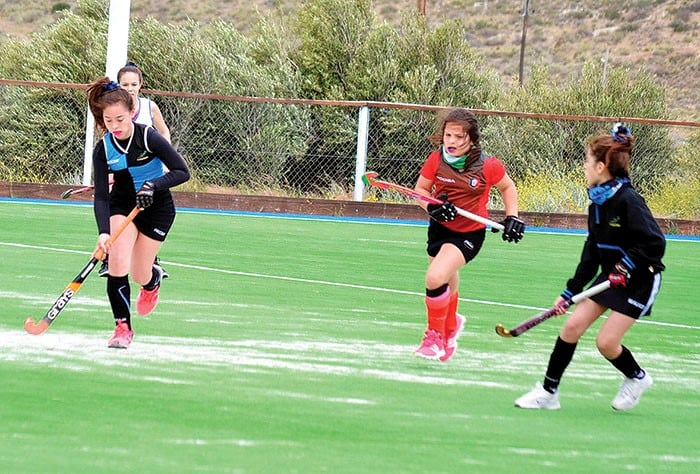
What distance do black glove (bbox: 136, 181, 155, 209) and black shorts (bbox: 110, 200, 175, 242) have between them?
606 millimetres

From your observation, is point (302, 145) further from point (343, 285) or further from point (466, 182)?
point (466, 182)

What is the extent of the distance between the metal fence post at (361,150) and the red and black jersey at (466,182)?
14.0 metres

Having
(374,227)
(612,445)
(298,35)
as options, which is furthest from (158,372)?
(298,35)

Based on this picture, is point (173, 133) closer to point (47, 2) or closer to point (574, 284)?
point (574, 284)

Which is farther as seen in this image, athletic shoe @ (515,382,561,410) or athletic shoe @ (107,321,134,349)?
athletic shoe @ (107,321,134,349)

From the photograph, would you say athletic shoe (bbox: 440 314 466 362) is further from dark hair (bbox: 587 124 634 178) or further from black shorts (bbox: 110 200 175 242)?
black shorts (bbox: 110 200 175 242)

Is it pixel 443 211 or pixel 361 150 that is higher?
pixel 443 211

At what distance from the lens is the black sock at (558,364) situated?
251 inches

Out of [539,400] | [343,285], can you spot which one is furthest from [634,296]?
[343,285]

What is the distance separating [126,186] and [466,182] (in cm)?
219

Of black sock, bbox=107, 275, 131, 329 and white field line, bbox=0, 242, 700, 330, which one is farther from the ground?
black sock, bbox=107, 275, 131, 329

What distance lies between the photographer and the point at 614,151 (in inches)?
252

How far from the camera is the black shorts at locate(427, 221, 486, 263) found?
824 cm

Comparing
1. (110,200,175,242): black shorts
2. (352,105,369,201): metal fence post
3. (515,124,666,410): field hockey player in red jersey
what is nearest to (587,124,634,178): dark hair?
(515,124,666,410): field hockey player in red jersey
